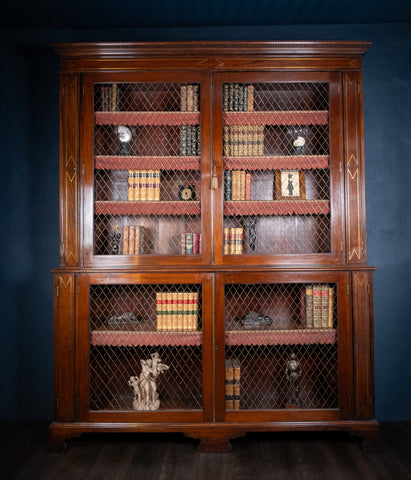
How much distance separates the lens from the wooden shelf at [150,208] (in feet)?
8.52

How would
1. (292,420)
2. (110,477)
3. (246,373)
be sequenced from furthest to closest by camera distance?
(246,373) → (292,420) → (110,477)

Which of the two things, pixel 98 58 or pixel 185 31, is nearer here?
pixel 98 58

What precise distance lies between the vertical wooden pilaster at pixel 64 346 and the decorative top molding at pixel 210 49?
145 cm

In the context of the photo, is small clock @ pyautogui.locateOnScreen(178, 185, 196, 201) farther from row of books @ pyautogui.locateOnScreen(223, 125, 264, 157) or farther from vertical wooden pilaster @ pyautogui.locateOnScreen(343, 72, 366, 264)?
vertical wooden pilaster @ pyautogui.locateOnScreen(343, 72, 366, 264)

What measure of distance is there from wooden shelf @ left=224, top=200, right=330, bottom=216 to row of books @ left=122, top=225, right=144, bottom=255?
0.62m

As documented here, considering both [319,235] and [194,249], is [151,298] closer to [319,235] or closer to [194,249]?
[194,249]

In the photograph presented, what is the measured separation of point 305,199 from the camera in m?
2.64

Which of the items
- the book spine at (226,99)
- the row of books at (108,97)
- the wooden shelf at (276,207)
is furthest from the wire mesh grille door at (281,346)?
the row of books at (108,97)

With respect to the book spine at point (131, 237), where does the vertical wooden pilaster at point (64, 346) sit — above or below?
below

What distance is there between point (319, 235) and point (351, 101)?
2.96ft

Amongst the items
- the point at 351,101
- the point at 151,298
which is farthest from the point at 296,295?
the point at 351,101

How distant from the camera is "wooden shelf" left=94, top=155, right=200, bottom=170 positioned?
2590 mm

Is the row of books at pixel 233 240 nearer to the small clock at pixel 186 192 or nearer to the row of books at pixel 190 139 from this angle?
the small clock at pixel 186 192

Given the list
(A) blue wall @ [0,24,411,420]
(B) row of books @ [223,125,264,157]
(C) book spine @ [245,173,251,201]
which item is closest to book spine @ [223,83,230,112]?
(B) row of books @ [223,125,264,157]
